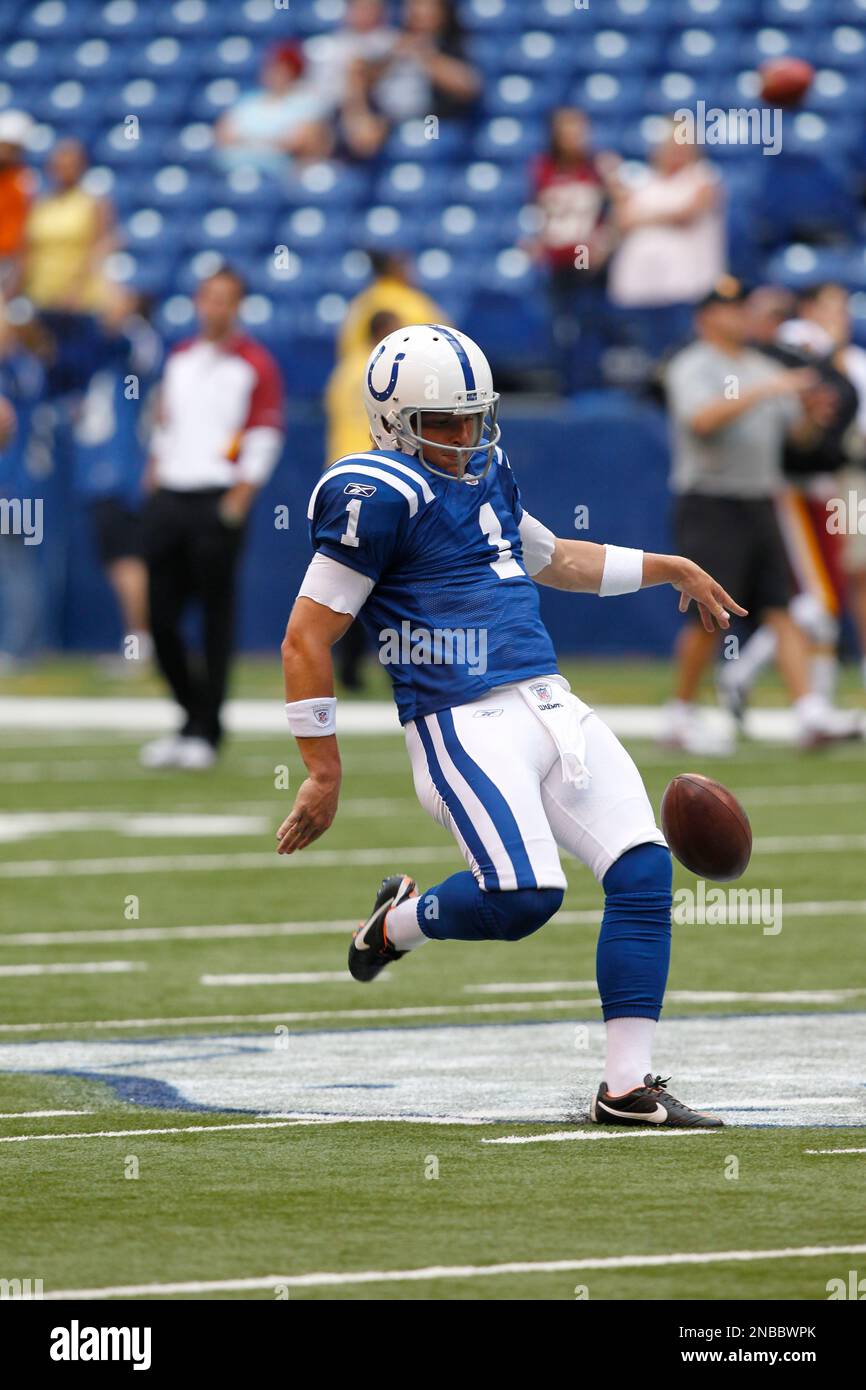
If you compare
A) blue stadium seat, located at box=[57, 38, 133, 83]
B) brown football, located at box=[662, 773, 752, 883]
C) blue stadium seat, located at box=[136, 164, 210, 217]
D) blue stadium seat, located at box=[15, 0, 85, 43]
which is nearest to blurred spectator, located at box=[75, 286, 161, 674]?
blue stadium seat, located at box=[136, 164, 210, 217]

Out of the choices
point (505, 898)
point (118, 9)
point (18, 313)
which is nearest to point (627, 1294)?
point (505, 898)

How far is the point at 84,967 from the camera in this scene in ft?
28.9

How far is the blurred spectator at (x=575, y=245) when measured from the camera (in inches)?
798

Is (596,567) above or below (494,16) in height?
below

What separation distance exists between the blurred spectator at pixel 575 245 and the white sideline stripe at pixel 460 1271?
15.6 metres

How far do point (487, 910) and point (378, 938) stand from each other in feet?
2.33

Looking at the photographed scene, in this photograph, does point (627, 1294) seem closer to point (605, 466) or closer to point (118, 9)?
point (605, 466)

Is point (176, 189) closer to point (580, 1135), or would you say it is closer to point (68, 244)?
point (68, 244)

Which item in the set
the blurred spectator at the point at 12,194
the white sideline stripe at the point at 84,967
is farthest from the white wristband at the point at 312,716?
the blurred spectator at the point at 12,194

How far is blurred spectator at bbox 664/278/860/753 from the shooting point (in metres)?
14.6

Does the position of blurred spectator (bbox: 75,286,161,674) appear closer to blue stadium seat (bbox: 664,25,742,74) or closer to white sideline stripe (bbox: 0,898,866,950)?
blue stadium seat (bbox: 664,25,742,74)

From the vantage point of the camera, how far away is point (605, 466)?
19.8 meters

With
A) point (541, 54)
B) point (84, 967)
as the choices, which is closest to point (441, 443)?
point (84, 967)
